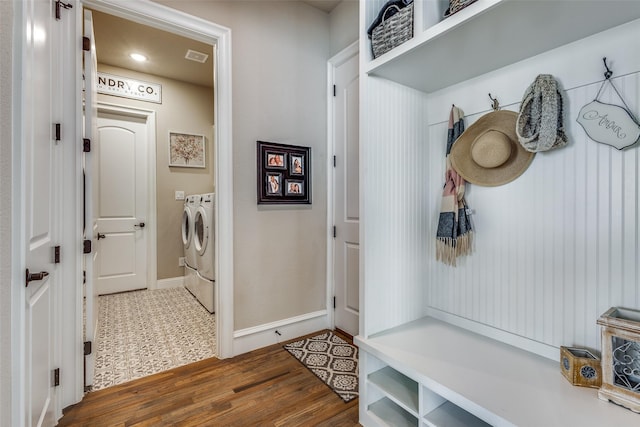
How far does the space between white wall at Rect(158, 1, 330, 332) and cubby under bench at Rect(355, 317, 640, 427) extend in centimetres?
112

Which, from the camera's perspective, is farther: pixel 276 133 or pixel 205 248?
pixel 205 248

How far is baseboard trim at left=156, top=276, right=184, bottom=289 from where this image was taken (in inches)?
154

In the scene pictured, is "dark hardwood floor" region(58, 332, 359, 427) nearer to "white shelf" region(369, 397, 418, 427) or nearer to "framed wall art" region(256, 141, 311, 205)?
"white shelf" region(369, 397, 418, 427)

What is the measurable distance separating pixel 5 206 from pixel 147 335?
205 centimetres

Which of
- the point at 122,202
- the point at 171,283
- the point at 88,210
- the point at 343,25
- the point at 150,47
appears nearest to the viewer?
the point at 88,210

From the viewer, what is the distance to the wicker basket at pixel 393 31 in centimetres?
133

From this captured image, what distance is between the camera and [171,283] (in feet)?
13.1

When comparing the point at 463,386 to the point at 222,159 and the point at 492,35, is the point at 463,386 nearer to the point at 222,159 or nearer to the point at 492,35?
the point at 492,35

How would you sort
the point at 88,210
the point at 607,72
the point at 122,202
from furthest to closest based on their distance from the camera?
the point at 122,202, the point at 88,210, the point at 607,72

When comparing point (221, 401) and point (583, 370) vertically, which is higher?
point (583, 370)

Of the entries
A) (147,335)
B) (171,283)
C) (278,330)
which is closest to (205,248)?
(147,335)

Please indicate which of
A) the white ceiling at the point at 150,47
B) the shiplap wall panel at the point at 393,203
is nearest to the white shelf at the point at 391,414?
the shiplap wall panel at the point at 393,203

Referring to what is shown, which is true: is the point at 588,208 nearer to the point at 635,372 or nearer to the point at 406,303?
the point at 635,372

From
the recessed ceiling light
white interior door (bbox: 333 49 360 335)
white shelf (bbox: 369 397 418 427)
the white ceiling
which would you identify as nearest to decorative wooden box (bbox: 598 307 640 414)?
white shelf (bbox: 369 397 418 427)
